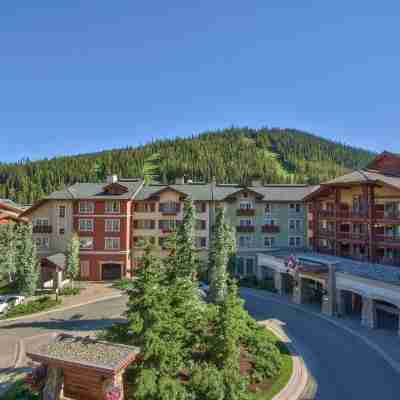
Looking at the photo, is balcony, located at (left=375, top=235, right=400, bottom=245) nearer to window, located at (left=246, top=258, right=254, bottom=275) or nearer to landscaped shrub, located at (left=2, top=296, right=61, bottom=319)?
window, located at (left=246, top=258, right=254, bottom=275)

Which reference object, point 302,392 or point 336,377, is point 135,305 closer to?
point 302,392

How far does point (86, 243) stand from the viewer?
46906mm

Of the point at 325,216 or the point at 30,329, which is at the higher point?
the point at 325,216

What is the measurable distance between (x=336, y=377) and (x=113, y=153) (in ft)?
565

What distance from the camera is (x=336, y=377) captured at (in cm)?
2011

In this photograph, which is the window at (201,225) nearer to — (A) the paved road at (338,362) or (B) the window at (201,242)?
(B) the window at (201,242)

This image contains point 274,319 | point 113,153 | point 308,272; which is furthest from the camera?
point 113,153

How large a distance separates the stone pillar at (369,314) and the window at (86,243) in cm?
3524

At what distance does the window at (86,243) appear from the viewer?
46681 millimetres

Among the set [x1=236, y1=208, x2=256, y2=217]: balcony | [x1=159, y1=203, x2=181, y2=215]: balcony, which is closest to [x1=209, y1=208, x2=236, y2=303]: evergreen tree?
[x1=159, y1=203, x2=181, y2=215]: balcony

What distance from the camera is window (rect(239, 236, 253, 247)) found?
4950cm

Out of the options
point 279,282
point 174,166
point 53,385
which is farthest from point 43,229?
point 174,166

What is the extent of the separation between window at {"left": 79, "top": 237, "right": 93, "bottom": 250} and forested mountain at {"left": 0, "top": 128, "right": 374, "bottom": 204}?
92222 millimetres

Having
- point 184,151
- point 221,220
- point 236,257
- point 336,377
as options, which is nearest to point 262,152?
point 184,151
